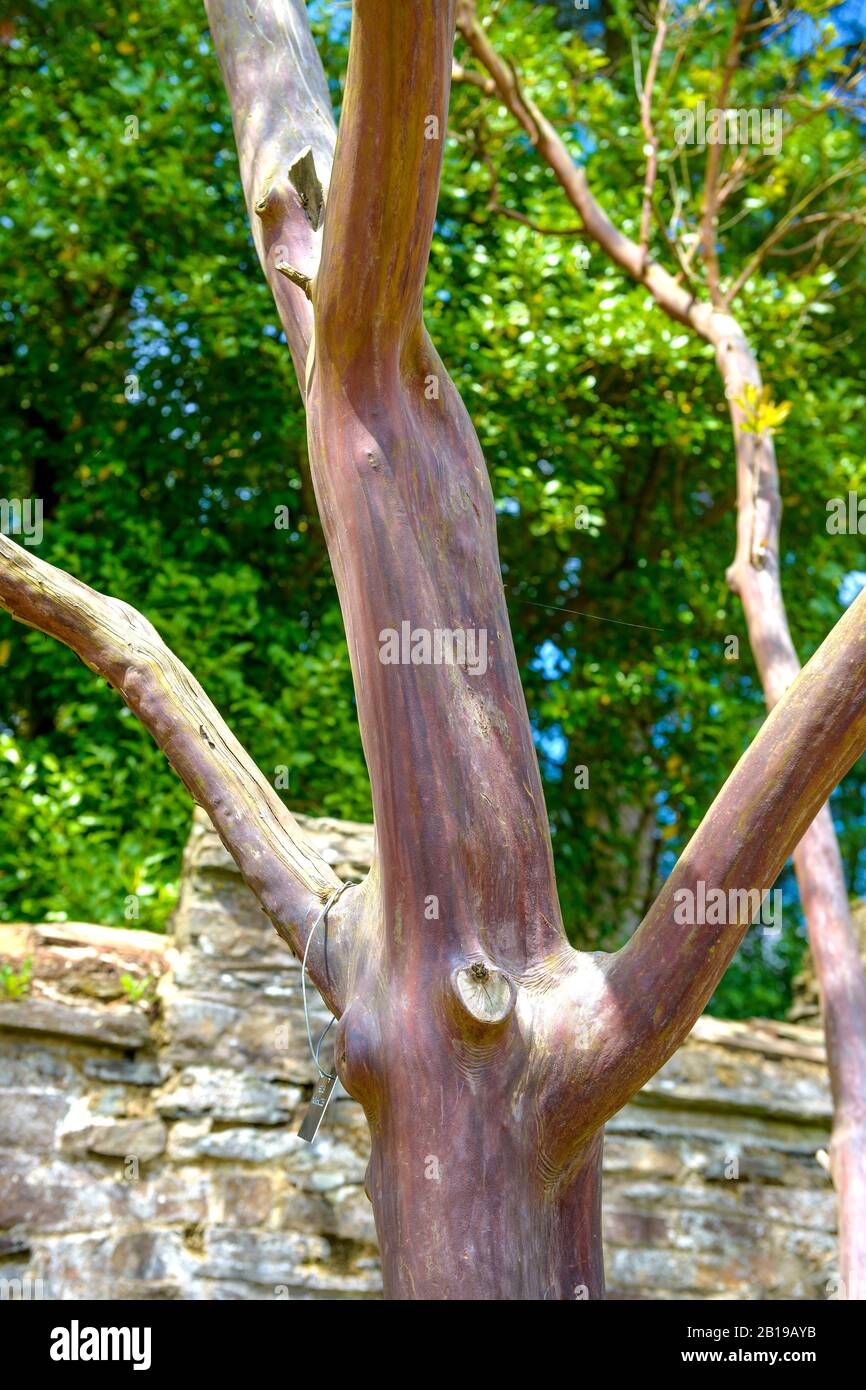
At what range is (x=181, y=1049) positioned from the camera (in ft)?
12.4

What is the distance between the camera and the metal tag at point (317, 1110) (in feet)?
6.97

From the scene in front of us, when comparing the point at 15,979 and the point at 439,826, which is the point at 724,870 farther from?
the point at 15,979

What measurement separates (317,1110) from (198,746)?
64cm

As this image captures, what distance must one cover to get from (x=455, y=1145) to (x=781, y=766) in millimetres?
676

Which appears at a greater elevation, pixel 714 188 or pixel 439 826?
pixel 714 188

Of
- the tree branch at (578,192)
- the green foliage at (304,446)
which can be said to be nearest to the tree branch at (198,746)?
the green foliage at (304,446)

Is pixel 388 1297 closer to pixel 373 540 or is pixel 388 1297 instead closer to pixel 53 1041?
pixel 373 540

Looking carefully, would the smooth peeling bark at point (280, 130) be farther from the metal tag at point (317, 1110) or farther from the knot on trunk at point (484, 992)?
the metal tag at point (317, 1110)

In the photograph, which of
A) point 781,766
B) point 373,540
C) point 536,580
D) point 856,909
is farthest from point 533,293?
point 781,766

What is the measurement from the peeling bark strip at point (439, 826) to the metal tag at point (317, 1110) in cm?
25

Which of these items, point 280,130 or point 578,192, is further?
point 578,192

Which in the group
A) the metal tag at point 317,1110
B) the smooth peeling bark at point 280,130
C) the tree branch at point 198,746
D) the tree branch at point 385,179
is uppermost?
the smooth peeling bark at point 280,130

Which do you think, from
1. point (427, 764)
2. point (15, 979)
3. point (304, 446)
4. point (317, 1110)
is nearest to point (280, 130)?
point (427, 764)

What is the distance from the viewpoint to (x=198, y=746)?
2186 mm
